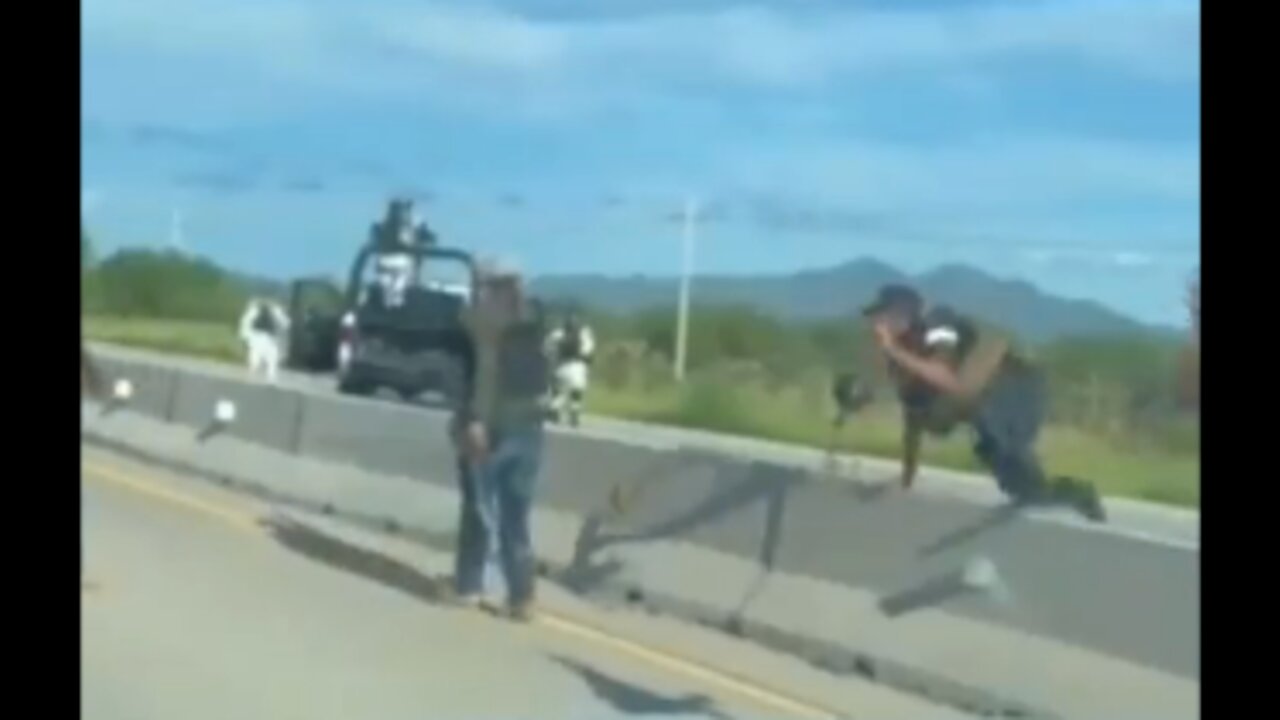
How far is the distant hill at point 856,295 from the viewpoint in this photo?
4.23 m

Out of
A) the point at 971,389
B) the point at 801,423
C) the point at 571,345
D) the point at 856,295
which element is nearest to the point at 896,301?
the point at 856,295

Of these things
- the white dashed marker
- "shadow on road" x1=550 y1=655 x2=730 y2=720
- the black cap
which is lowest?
"shadow on road" x1=550 y1=655 x2=730 y2=720

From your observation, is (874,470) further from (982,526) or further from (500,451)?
(500,451)

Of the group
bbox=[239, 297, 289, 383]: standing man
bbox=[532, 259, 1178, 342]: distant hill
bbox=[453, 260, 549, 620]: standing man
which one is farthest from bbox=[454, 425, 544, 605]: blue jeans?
bbox=[239, 297, 289, 383]: standing man

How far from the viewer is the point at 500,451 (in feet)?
14.8

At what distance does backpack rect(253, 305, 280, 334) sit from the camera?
176 inches

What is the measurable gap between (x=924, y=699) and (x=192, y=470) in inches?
59.8

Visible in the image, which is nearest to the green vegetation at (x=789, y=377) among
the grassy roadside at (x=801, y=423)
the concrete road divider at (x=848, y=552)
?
the grassy roadside at (x=801, y=423)

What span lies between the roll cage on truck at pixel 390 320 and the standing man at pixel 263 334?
3 cm

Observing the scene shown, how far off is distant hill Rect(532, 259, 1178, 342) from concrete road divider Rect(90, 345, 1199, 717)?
32cm

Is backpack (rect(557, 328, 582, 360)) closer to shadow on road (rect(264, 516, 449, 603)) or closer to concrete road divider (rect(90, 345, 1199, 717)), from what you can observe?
concrete road divider (rect(90, 345, 1199, 717))

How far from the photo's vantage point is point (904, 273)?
422cm
